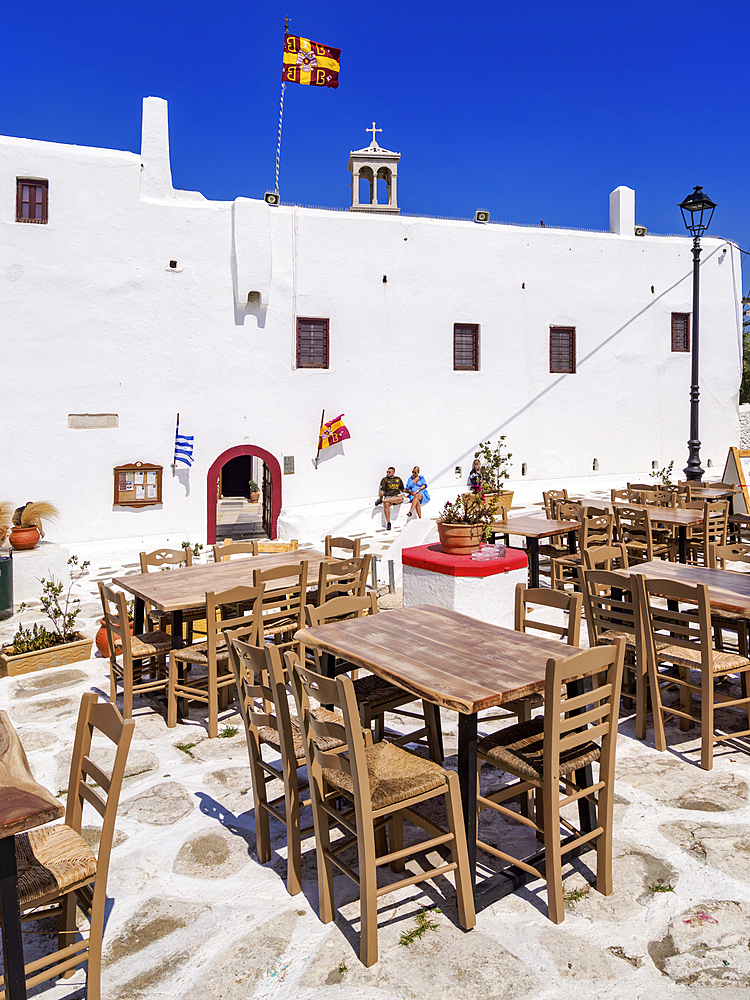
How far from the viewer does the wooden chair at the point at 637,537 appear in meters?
8.10

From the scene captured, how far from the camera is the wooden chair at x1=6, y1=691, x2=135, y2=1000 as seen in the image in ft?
7.84

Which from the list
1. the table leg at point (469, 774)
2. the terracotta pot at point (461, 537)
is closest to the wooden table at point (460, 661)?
the table leg at point (469, 774)

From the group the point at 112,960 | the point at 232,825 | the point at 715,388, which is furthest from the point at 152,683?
the point at 715,388

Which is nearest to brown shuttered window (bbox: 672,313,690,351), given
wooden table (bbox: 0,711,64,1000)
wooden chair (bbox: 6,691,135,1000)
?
wooden chair (bbox: 6,691,135,1000)

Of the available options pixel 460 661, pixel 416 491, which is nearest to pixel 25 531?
pixel 416 491

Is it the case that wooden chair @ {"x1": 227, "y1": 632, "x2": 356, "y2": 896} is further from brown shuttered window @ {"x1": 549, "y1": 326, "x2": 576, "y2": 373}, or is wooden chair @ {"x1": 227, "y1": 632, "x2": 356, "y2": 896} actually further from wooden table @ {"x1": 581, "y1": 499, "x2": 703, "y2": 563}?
brown shuttered window @ {"x1": 549, "y1": 326, "x2": 576, "y2": 373}

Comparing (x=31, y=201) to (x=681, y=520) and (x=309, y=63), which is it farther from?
(x=681, y=520)

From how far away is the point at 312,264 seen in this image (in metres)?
14.5

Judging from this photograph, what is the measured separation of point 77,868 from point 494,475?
13.2 m

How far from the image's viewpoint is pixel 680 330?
18.0 metres

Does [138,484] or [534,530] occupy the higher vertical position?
[138,484]

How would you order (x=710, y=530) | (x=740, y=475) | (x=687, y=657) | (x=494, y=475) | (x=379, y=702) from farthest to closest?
1. (x=494, y=475)
2. (x=740, y=475)
3. (x=710, y=530)
4. (x=687, y=657)
5. (x=379, y=702)

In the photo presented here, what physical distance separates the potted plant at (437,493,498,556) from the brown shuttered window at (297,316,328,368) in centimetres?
911

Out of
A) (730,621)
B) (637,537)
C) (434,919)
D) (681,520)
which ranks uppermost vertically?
(681,520)
